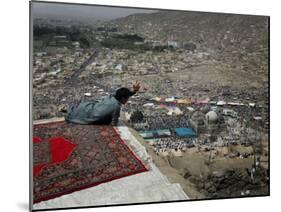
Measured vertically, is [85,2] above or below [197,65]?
above

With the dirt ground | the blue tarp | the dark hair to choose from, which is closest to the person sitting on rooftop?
the dark hair

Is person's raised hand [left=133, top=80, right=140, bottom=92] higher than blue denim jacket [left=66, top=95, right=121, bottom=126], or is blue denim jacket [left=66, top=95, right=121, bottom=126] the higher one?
person's raised hand [left=133, top=80, right=140, bottom=92]

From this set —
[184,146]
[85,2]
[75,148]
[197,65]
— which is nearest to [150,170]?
[184,146]

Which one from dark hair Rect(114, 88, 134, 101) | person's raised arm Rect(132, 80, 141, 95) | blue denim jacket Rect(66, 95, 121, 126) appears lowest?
blue denim jacket Rect(66, 95, 121, 126)

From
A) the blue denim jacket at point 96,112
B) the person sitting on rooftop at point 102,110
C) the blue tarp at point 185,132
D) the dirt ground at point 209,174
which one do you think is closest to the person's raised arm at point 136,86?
the person sitting on rooftop at point 102,110

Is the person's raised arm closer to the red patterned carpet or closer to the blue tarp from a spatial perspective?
the red patterned carpet

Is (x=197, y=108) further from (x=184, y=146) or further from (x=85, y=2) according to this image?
(x=85, y=2)
